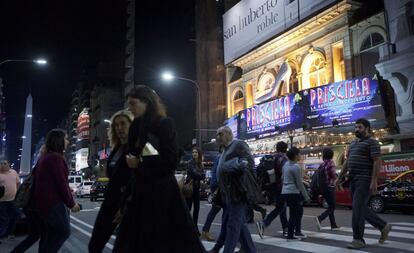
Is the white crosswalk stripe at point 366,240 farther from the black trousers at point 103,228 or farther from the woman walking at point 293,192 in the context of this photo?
the black trousers at point 103,228

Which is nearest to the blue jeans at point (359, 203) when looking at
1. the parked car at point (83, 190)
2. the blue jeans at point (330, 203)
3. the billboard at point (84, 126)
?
the blue jeans at point (330, 203)

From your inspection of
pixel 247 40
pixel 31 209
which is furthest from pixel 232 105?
pixel 31 209

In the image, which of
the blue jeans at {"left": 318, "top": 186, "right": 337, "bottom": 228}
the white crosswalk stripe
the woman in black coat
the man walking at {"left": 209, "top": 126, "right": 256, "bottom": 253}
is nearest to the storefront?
the blue jeans at {"left": 318, "top": 186, "right": 337, "bottom": 228}

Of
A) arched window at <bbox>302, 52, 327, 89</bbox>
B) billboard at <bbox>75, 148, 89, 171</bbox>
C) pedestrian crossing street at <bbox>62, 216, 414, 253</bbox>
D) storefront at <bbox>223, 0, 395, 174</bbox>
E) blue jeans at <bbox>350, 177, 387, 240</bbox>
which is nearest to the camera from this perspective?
blue jeans at <bbox>350, 177, 387, 240</bbox>

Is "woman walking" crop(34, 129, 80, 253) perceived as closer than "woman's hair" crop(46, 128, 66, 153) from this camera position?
Yes

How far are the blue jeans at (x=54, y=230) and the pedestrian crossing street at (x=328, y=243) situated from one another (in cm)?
273

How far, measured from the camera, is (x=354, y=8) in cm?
2520

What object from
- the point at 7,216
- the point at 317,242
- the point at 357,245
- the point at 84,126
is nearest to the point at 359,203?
the point at 357,245

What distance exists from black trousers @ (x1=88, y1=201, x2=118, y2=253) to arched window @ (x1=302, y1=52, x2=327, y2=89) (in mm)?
25239

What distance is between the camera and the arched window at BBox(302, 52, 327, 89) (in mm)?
27516

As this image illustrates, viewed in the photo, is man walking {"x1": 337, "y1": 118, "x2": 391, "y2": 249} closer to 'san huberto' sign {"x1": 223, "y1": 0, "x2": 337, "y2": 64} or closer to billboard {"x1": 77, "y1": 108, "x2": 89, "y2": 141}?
'san huberto' sign {"x1": 223, "y1": 0, "x2": 337, "y2": 64}

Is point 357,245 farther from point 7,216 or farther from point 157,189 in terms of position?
point 7,216

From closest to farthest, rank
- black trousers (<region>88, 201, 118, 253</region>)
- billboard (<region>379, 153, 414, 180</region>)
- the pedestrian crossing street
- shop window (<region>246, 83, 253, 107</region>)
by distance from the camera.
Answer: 1. black trousers (<region>88, 201, 118, 253</region>)
2. the pedestrian crossing street
3. billboard (<region>379, 153, 414, 180</region>)
4. shop window (<region>246, 83, 253, 107</region>)

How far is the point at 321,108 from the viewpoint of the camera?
957 inches
